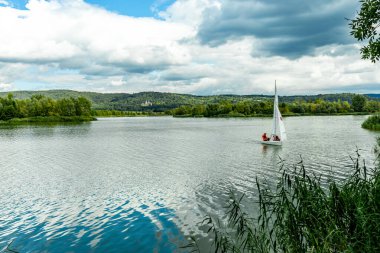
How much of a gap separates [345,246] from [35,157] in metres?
46.0

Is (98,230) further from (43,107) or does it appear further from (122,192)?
(43,107)

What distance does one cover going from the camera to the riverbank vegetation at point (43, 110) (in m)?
160

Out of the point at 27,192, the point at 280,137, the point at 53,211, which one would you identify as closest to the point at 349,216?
the point at 53,211

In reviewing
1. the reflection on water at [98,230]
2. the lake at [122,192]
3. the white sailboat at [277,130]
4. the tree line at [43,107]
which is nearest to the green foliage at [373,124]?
the white sailboat at [277,130]

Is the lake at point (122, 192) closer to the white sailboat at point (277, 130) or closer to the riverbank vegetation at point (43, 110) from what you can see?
the white sailboat at point (277, 130)

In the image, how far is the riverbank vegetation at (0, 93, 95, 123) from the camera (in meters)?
160

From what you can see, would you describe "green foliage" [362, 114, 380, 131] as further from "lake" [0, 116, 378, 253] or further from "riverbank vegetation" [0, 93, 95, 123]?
"riverbank vegetation" [0, 93, 95, 123]

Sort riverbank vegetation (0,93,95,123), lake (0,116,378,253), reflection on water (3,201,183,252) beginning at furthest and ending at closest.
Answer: riverbank vegetation (0,93,95,123) → lake (0,116,378,253) → reflection on water (3,201,183,252)

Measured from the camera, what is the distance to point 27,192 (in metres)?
26.2

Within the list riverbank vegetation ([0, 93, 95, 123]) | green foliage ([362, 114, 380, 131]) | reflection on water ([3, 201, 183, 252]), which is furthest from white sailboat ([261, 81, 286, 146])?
riverbank vegetation ([0, 93, 95, 123])

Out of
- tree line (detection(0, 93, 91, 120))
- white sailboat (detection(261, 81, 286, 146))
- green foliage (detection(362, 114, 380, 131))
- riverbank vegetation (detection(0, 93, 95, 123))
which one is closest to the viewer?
white sailboat (detection(261, 81, 286, 146))

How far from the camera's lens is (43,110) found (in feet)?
554

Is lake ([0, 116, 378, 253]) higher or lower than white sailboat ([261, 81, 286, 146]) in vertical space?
lower

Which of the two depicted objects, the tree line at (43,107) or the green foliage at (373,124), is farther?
the tree line at (43,107)
